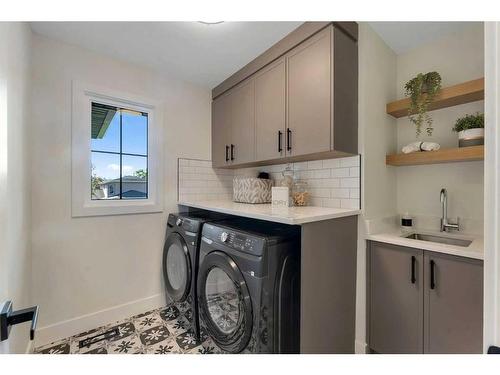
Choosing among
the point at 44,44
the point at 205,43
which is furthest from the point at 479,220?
the point at 44,44

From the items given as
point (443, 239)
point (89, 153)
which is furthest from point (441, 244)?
point (89, 153)

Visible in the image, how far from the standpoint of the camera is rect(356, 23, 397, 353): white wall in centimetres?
150

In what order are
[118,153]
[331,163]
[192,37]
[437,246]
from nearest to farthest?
[437,246] → [192,37] → [331,163] → [118,153]

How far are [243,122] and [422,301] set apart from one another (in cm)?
179

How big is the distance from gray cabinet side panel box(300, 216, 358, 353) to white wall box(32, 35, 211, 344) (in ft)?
4.86

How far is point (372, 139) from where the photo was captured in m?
1.57

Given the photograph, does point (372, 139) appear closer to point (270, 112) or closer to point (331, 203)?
point (331, 203)

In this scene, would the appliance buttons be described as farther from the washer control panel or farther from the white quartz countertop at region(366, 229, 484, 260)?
the white quartz countertop at region(366, 229, 484, 260)

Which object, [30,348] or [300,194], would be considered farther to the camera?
[300,194]

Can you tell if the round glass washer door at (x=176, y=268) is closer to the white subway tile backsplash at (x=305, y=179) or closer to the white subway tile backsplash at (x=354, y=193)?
the white subway tile backsplash at (x=305, y=179)
